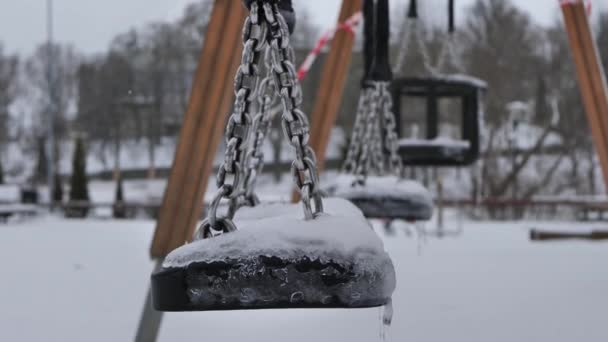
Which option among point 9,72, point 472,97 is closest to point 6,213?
point 472,97

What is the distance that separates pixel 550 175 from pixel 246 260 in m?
15.9

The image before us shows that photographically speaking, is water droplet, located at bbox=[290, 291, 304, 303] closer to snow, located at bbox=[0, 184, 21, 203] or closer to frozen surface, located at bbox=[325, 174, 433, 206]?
frozen surface, located at bbox=[325, 174, 433, 206]

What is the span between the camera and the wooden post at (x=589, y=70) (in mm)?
2992

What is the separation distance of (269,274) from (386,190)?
141cm

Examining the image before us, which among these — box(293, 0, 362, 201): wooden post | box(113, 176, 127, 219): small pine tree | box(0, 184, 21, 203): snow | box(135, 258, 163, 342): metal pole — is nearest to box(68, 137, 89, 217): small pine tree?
box(113, 176, 127, 219): small pine tree

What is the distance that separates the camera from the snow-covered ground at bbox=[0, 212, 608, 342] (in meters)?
2.88

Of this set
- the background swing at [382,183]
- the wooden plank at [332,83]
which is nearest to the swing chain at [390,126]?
the background swing at [382,183]

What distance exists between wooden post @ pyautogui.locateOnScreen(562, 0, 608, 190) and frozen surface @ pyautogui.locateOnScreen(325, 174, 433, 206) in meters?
1.17

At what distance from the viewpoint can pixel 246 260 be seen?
3.09 feet

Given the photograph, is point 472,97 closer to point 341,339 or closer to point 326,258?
point 341,339

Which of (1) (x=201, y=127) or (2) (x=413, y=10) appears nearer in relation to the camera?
(1) (x=201, y=127)

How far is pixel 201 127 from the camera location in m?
2.54

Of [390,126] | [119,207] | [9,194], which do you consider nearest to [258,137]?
[390,126]

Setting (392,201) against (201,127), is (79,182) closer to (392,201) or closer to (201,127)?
(201,127)
